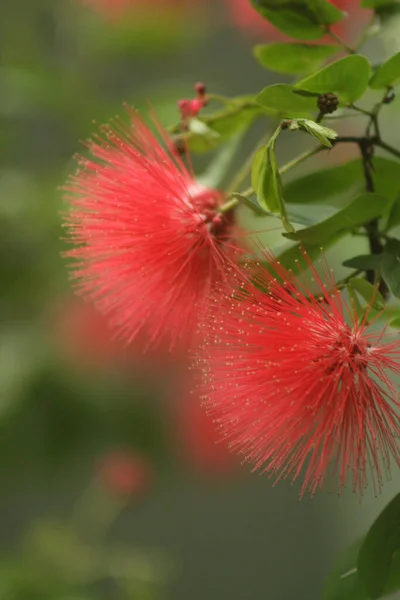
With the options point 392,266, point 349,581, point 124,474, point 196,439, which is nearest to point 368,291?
point 392,266

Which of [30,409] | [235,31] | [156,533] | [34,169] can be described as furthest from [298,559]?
[235,31]

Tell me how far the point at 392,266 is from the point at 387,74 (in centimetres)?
14

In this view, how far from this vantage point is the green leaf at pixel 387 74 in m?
0.53

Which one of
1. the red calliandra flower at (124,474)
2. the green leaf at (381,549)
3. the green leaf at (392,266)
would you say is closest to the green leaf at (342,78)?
the green leaf at (392,266)

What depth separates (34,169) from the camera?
1.78 m

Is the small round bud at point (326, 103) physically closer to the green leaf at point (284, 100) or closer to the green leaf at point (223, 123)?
the green leaf at point (284, 100)

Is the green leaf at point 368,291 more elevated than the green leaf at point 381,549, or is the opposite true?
the green leaf at point 368,291

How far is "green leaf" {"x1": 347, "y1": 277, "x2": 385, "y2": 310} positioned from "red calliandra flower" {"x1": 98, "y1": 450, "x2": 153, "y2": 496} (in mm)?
866

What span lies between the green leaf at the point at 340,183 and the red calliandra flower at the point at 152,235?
0.25 feet

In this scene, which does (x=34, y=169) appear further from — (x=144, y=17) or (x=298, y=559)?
(x=298, y=559)

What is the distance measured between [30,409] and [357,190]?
0.83 metres

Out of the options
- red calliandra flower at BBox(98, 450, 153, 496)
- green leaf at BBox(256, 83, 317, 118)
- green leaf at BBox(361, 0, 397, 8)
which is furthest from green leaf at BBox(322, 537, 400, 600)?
red calliandra flower at BBox(98, 450, 153, 496)

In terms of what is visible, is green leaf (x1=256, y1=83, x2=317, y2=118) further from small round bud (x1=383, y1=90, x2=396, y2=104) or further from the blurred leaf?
the blurred leaf

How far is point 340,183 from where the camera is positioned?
0.66 m
